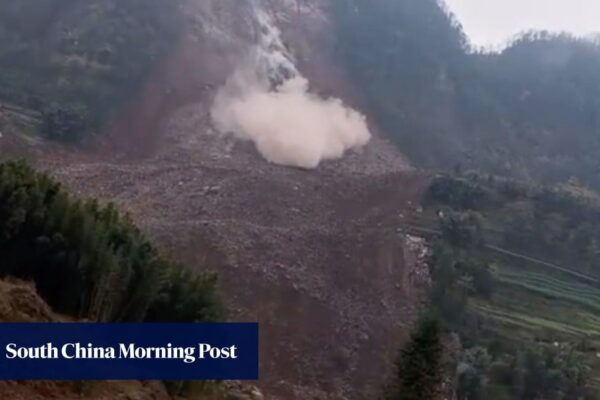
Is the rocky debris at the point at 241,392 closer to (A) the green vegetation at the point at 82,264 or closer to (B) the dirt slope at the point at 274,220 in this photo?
(B) the dirt slope at the point at 274,220

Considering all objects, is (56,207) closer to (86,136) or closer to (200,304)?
(200,304)

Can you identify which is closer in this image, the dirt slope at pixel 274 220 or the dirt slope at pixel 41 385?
the dirt slope at pixel 41 385

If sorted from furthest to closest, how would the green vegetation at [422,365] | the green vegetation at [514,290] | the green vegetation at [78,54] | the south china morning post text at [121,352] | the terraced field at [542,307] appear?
the green vegetation at [78,54] < the terraced field at [542,307] < the green vegetation at [514,290] < the green vegetation at [422,365] < the south china morning post text at [121,352]

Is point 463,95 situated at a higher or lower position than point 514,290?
higher

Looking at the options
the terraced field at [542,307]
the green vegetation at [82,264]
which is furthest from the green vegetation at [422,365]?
the terraced field at [542,307]

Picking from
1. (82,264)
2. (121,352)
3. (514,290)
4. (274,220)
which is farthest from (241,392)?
(514,290)

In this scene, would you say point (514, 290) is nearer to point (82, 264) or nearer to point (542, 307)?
point (542, 307)
